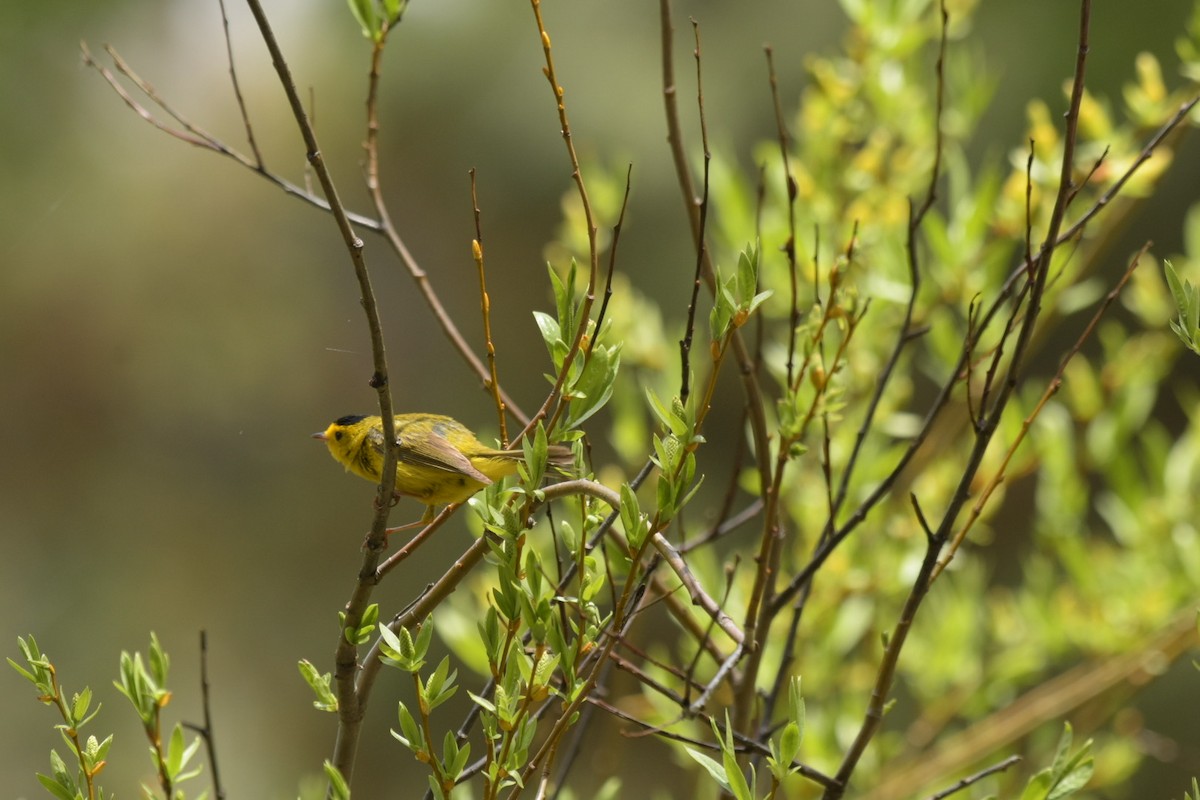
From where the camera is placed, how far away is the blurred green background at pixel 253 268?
2717 mm

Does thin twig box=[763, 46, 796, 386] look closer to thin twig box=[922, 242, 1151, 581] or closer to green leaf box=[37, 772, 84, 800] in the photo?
thin twig box=[922, 242, 1151, 581]

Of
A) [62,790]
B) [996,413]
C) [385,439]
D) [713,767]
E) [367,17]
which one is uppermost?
[367,17]

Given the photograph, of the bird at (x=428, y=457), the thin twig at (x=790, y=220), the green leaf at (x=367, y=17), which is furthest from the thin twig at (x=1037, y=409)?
the green leaf at (x=367, y=17)

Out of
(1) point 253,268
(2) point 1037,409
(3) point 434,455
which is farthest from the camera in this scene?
(1) point 253,268

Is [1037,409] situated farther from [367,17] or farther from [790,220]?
[367,17]

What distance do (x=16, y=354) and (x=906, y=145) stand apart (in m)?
2.77

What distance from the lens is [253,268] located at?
340cm

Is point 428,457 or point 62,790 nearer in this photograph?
point 62,790

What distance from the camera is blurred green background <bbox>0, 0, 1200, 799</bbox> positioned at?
2717 mm

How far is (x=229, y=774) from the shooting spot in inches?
105

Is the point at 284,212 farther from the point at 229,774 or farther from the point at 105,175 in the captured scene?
the point at 229,774

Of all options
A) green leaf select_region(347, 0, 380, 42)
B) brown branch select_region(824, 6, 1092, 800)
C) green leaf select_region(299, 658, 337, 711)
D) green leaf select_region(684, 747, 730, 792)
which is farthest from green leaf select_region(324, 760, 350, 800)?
green leaf select_region(347, 0, 380, 42)

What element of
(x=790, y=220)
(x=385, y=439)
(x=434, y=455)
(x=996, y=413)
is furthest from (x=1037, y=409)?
(x=434, y=455)

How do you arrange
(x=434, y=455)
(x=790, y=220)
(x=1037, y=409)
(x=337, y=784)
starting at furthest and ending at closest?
(x=434, y=455) → (x=790, y=220) → (x=1037, y=409) → (x=337, y=784)
